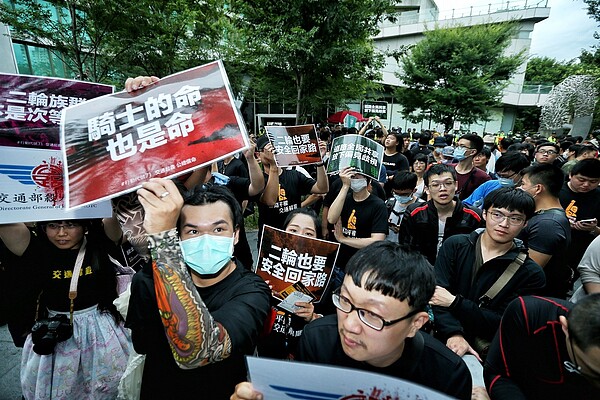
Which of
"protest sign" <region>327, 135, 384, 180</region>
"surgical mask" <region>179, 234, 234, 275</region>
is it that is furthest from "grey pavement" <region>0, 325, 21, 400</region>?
"protest sign" <region>327, 135, 384, 180</region>

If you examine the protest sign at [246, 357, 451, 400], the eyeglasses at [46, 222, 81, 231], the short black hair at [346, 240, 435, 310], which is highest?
the short black hair at [346, 240, 435, 310]

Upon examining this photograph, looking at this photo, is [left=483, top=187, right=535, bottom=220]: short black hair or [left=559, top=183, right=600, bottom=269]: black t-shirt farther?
[left=559, top=183, right=600, bottom=269]: black t-shirt

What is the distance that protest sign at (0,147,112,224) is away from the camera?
1.66 meters

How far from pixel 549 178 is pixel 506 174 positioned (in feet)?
5.56

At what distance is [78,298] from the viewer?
2.08 m

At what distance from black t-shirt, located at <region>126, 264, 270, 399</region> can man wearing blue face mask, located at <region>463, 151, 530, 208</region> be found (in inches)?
147

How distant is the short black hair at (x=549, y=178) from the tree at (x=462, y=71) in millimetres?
19437

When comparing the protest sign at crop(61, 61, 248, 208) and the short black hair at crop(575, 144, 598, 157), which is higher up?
the protest sign at crop(61, 61, 248, 208)

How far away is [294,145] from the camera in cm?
362

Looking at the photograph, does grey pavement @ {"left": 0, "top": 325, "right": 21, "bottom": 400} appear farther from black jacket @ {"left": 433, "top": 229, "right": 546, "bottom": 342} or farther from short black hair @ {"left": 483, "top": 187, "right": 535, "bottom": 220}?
short black hair @ {"left": 483, "top": 187, "right": 535, "bottom": 220}

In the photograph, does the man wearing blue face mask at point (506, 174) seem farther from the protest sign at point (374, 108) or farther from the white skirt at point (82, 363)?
the protest sign at point (374, 108)

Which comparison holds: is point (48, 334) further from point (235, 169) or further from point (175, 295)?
point (235, 169)

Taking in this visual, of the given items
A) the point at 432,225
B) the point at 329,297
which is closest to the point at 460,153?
the point at 432,225

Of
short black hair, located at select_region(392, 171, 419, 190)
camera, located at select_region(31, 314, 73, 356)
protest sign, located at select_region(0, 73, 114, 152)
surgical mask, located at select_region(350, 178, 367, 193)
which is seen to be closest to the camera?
protest sign, located at select_region(0, 73, 114, 152)
